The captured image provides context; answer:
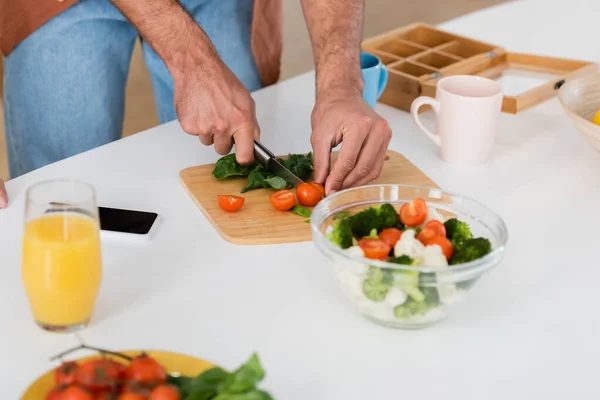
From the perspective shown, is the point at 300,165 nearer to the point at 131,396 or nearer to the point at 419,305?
the point at 419,305

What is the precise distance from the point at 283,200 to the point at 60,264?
1.48 ft

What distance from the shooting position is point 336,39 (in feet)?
5.62

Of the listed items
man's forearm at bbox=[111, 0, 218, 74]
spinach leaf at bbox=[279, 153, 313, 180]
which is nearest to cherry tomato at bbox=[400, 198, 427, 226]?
spinach leaf at bbox=[279, 153, 313, 180]

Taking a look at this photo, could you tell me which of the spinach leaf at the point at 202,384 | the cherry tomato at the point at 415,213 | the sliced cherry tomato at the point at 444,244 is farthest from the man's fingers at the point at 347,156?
the spinach leaf at the point at 202,384

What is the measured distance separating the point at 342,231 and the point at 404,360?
187 millimetres

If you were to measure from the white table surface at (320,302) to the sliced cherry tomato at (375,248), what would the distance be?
10cm

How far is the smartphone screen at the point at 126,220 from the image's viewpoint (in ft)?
4.21

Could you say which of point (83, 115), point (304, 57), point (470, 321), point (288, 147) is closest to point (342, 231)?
point (470, 321)

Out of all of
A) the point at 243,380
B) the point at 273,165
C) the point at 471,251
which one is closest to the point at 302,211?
the point at 273,165

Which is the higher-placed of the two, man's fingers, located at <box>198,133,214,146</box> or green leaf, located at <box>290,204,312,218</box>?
man's fingers, located at <box>198,133,214,146</box>

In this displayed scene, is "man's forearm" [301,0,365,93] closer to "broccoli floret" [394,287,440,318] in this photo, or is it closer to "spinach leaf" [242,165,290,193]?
"spinach leaf" [242,165,290,193]

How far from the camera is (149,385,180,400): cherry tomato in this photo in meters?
0.81

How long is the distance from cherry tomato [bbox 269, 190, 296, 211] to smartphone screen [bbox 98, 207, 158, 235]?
0.19 metres

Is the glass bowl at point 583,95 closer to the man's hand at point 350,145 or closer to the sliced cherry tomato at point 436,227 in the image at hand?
the man's hand at point 350,145
